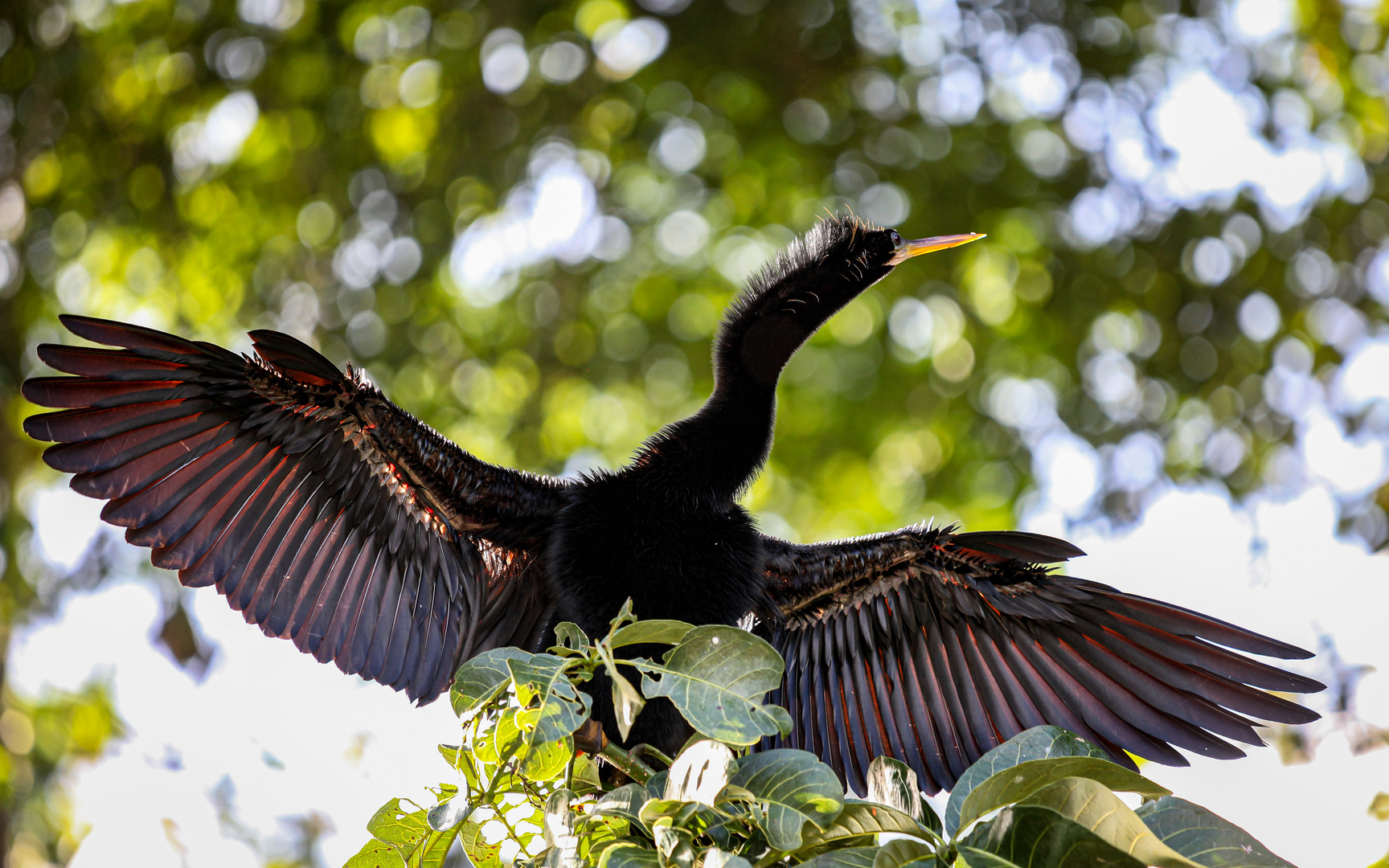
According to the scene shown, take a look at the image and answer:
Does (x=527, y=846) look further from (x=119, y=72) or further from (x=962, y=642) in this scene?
(x=119, y=72)

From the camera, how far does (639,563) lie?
5.52 feet

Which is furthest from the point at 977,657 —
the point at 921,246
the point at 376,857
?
the point at 376,857

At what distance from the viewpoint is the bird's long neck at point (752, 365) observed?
179cm

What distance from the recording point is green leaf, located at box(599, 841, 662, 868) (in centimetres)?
85

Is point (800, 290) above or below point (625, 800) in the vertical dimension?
above

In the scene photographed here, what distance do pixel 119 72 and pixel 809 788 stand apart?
6.90m

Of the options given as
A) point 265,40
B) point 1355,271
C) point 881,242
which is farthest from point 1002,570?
point 265,40

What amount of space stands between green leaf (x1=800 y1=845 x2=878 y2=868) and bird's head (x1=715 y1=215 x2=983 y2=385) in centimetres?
122

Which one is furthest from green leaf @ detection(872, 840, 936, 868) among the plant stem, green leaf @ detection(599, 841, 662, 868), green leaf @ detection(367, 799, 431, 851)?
green leaf @ detection(367, 799, 431, 851)

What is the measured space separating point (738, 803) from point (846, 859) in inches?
6.7

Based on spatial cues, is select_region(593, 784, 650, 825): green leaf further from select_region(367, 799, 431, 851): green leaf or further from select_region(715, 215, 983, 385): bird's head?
select_region(715, 215, 983, 385): bird's head

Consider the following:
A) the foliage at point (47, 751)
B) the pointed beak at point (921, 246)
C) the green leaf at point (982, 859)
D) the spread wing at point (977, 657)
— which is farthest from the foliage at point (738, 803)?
the foliage at point (47, 751)

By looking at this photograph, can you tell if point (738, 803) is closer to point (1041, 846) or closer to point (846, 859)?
point (846, 859)

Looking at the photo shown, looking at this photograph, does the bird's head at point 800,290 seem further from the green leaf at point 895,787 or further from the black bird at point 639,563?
the green leaf at point 895,787
